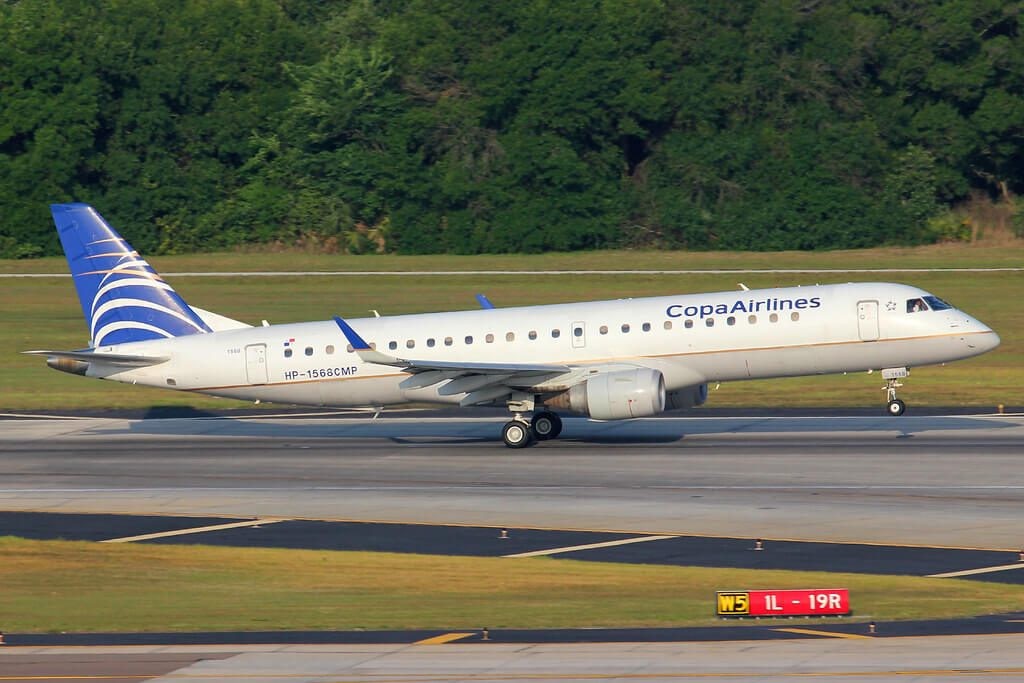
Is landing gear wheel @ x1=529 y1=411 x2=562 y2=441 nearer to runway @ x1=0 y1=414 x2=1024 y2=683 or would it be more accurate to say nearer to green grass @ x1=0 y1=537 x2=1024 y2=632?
runway @ x1=0 y1=414 x2=1024 y2=683

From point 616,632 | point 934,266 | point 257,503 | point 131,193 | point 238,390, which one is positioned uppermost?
point 131,193

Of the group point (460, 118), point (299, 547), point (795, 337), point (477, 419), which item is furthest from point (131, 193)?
point (299, 547)

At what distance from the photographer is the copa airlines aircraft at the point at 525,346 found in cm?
3544

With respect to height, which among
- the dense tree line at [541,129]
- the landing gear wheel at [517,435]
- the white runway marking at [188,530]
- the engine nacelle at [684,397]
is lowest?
the white runway marking at [188,530]

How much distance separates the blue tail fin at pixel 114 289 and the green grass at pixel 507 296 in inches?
347

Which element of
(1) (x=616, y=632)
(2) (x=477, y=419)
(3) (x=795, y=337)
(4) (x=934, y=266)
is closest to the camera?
(1) (x=616, y=632)

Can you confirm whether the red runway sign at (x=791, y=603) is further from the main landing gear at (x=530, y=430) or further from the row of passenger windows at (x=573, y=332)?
the main landing gear at (x=530, y=430)

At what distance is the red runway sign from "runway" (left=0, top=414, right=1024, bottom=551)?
5.76 meters

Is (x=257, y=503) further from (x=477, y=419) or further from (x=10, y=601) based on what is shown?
(x=477, y=419)

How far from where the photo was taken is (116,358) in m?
37.3

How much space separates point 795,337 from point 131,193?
65675 millimetres

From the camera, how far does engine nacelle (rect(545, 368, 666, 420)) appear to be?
34094mm

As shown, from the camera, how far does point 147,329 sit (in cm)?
3853

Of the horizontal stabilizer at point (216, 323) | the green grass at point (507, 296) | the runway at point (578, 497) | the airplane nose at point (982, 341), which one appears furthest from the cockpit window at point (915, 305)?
the horizontal stabilizer at point (216, 323)
